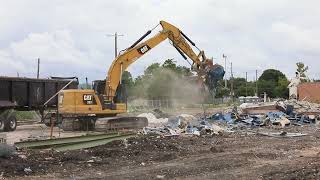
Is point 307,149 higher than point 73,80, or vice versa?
point 73,80

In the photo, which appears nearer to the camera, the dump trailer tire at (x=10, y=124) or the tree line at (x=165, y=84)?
the dump trailer tire at (x=10, y=124)

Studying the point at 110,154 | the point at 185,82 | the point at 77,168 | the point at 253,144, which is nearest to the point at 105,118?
the point at 185,82

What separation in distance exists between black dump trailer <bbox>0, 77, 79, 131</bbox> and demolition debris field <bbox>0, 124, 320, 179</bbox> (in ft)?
39.0

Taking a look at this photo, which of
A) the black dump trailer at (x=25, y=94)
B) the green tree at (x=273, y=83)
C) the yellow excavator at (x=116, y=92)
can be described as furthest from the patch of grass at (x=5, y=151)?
the green tree at (x=273, y=83)

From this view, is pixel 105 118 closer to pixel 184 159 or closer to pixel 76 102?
pixel 76 102

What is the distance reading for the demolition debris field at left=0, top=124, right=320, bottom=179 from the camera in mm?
13094

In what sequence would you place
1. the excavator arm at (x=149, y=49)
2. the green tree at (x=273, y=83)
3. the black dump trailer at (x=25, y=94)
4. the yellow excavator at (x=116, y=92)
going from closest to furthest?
the yellow excavator at (x=116, y=92) → the excavator arm at (x=149, y=49) → the black dump trailer at (x=25, y=94) → the green tree at (x=273, y=83)

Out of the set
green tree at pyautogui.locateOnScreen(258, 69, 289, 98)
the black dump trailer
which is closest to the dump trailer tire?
Result: the black dump trailer

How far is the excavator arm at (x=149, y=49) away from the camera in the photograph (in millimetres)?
29469

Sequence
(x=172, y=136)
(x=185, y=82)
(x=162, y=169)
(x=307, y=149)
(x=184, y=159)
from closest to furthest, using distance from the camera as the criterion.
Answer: (x=162, y=169) < (x=184, y=159) < (x=307, y=149) < (x=172, y=136) < (x=185, y=82)

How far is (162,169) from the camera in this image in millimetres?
13992

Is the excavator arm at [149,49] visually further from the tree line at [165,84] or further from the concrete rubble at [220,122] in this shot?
the concrete rubble at [220,122]

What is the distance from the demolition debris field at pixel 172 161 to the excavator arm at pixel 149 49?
8677 millimetres

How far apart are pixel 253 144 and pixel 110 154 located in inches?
254
